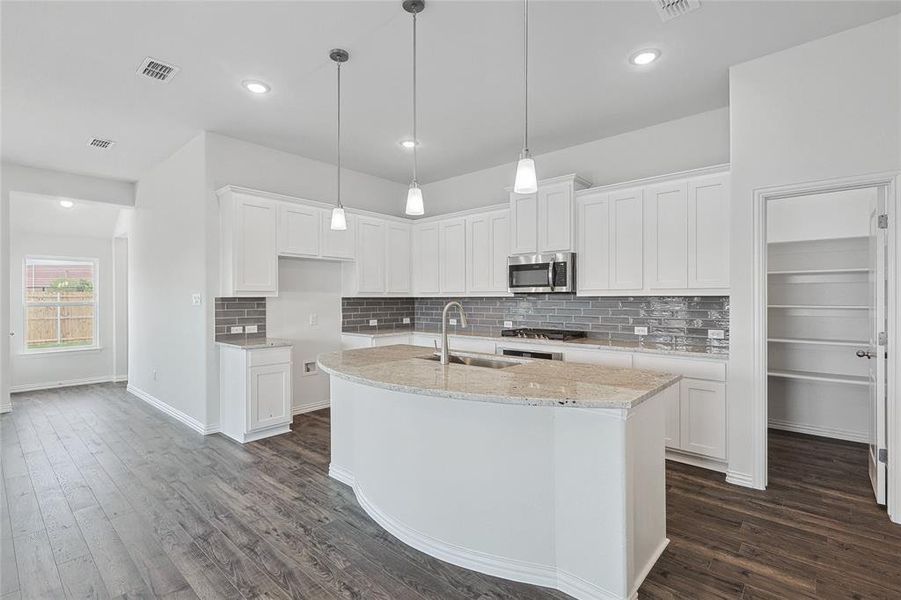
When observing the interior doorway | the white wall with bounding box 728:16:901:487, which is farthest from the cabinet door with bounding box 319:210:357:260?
the interior doorway

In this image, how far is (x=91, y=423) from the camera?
486 cm

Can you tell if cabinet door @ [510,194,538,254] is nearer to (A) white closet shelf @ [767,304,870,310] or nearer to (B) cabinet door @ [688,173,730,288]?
(B) cabinet door @ [688,173,730,288]

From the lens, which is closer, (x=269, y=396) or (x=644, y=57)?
(x=644, y=57)

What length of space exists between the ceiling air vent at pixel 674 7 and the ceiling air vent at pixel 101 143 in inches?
202

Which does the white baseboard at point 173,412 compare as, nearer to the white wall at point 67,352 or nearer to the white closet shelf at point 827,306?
the white wall at point 67,352

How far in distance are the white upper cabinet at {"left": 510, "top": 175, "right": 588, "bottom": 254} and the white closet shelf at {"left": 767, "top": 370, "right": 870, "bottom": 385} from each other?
229cm

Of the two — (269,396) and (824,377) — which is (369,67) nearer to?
(269,396)

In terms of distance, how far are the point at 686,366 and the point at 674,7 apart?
8.13ft

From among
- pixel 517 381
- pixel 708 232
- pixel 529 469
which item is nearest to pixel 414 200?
pixel 517 381

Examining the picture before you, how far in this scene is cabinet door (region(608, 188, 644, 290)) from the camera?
161 inches

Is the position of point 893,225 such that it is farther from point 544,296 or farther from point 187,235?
point 187,235

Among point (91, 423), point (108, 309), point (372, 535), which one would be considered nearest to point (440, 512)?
point (372, 535)

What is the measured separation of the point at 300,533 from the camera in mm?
2582

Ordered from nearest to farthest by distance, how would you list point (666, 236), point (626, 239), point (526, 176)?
point (526, 176) < point (666, 236) < point (626, 239)
